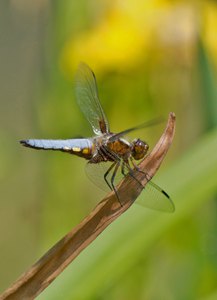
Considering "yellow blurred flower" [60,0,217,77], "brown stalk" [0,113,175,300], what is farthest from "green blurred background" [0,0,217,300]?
"brown stalk" [0,113,175,300]

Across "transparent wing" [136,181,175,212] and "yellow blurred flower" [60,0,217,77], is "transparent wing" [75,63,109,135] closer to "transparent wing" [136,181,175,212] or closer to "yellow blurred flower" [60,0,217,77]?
"transparent wing" [136,181,175,212]

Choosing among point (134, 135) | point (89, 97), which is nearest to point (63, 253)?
point (89, 97)

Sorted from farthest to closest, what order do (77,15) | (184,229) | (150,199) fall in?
(77,15) → (184,229) → (150,199)

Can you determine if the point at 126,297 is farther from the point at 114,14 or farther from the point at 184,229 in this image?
the point at 114,14

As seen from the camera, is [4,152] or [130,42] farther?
[4,152]

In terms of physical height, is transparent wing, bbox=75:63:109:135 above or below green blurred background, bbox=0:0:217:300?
above

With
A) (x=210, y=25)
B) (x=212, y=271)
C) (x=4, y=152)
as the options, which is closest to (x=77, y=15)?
(x=210, y=25)
